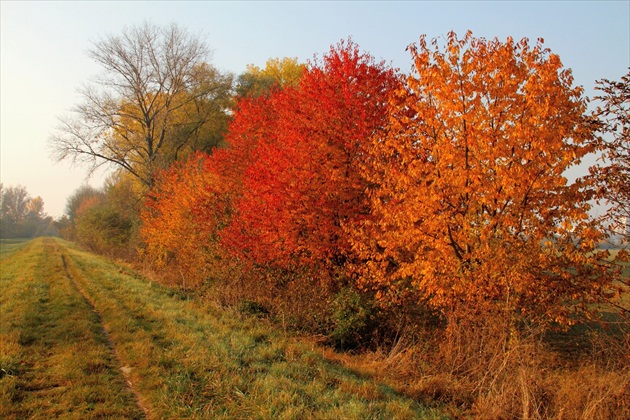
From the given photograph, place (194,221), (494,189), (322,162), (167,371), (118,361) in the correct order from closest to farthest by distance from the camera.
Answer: (167,371), (118,361), (494,189), (322,162), (194,221)

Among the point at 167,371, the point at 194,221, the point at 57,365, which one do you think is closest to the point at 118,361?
the point at 57,365

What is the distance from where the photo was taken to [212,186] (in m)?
18.5

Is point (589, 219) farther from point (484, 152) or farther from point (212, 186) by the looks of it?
point (212, 186)

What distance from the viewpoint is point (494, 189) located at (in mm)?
9086

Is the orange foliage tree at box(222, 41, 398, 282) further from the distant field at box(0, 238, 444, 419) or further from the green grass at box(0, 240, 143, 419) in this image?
the green grass at box(0, 240, 143, 419)

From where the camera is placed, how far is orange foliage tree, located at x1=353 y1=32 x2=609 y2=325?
866 cm

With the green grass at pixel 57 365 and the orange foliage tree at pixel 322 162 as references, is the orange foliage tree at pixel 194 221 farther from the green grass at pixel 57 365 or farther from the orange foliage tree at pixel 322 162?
the green grass at pixel 57 365

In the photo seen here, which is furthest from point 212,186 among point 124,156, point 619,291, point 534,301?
point 124,156

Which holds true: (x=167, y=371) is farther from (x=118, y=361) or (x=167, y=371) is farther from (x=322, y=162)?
(x=322, y=162)

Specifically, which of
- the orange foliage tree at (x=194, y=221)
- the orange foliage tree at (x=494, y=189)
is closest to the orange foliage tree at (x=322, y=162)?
the orange foliage tree at (x=494, y=189)

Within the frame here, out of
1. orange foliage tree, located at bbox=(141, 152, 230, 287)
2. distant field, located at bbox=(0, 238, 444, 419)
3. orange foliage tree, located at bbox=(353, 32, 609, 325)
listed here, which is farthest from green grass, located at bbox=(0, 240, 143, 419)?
orange foliage tree, located at bbox=(353, 32, 609, 325)

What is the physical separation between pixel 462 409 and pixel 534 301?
3.90 m

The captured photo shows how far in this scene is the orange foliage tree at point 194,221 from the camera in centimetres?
1802

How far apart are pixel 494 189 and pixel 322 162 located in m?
5.35
